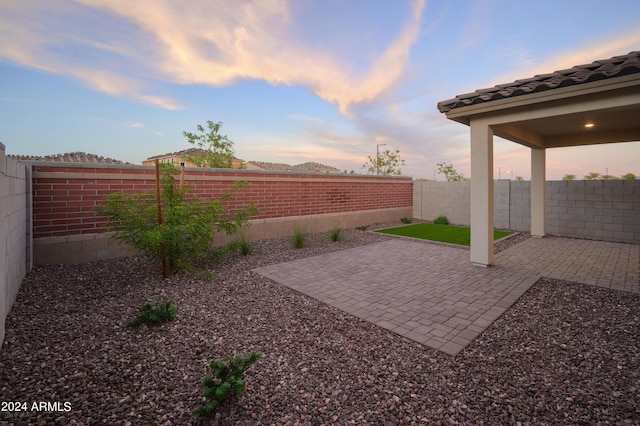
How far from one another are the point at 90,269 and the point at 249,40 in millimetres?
6637

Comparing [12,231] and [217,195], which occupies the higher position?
[217,195]

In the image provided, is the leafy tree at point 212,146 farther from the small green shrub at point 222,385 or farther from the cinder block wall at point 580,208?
the small green shrub at point 222,385

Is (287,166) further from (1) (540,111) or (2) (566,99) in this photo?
(2) (566,99)

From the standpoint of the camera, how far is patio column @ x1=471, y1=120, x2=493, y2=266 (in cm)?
582

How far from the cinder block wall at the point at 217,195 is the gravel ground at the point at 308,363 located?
1.66m

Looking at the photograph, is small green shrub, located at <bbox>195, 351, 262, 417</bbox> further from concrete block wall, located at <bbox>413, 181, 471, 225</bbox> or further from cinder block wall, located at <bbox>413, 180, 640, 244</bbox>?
concrete block wall, located at <bbox>413, 181, 471, 225</bbox>

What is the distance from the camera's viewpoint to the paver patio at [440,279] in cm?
362

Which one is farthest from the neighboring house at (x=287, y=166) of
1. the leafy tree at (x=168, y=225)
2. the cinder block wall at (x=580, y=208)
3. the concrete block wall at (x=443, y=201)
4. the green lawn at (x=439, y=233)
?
the leafy tree at (x=168, y=225)

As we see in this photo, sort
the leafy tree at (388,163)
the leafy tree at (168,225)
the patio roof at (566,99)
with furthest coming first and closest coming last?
1. the leafy tree at (388,163)
2. the leafy tree at (168,225)
3. the patio roof at (566,99)

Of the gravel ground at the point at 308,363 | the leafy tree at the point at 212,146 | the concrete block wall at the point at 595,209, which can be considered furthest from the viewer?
the leafy tree at the point at 212,146

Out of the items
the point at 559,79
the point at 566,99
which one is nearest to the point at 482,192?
the point at 566,99

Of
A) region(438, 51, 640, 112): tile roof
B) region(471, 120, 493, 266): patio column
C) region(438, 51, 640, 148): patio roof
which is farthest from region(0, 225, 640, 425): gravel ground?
region(438, 51, 640, 112): tile roof

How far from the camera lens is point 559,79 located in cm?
457

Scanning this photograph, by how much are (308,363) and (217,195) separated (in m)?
6.27
